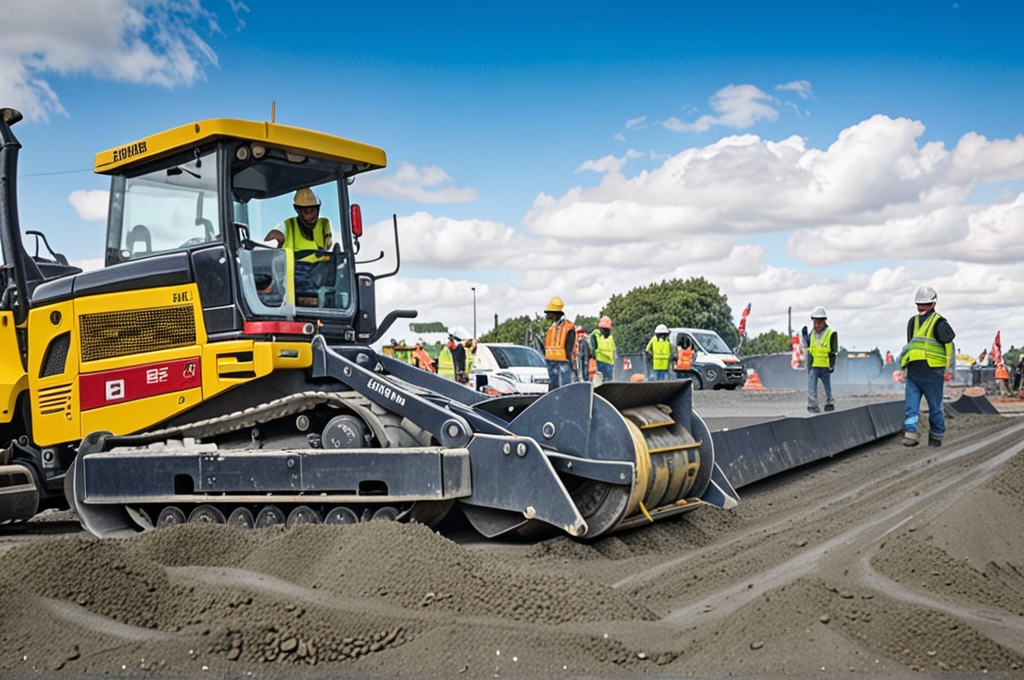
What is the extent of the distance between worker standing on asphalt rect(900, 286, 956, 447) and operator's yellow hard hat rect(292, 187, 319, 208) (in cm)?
775

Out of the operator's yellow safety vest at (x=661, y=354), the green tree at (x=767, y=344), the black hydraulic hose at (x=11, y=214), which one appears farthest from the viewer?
the green tree at (x=767, y=344)

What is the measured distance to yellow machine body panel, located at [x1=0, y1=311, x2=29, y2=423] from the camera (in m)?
8.42

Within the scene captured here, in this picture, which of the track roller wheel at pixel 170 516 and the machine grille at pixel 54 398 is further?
the machine grille at pixel 54 398

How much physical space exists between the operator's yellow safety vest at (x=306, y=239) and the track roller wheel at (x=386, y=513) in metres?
2.07

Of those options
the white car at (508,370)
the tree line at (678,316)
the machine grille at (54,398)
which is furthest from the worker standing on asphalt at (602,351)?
the tree line at (678,316)

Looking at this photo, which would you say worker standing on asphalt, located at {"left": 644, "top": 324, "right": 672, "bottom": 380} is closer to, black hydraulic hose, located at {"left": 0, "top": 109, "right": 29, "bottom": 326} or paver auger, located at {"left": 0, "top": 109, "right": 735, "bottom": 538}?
paver auger, located at {"left": 0, "top": 109, "right": 735, "bottom": 538}

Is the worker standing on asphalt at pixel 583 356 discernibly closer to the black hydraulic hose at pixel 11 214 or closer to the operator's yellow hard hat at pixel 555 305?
the operator's yellow hard hat at pixel 555 305

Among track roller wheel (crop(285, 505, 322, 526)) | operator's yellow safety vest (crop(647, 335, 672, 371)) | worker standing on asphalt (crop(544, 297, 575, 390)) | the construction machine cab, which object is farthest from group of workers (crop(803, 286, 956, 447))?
operator's yellow safety vest (crop(647, 335, 672, 371))

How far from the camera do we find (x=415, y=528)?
569 centimetres

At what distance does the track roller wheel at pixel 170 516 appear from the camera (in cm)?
727

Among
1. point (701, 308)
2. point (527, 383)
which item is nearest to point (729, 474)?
point (527, 383)

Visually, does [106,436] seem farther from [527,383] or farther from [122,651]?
[527,383]

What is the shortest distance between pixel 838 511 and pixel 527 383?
1341 centimetres

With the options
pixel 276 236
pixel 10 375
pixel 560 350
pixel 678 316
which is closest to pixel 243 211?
pixel 276 236
